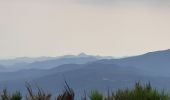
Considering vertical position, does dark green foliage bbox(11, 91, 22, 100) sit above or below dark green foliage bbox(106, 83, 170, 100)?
below

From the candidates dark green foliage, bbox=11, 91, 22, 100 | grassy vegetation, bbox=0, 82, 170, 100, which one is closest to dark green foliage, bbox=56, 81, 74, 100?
grassy vegetation, bbox=0, 82, 170, 100

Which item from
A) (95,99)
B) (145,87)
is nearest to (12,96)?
(95,99)

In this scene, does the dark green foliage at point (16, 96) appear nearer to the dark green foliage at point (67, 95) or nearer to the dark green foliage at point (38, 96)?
the dark green foliage at point (38, 96)

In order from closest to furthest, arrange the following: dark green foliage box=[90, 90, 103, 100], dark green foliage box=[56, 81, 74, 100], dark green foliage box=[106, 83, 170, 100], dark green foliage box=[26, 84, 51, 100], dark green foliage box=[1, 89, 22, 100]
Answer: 1. dark green foliage box=[106, 83, 170, 100]
2. dark green foliage box=[56, 81, 74, 100]
3. dark green foliage box=[90, 90, 103, 100]
4. dark green foliage box=[26, 84, 51, 100]
5. dark green foliage box=[1, 89, 22, 100]

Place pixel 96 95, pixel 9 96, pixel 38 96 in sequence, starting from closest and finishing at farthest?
pixel 96 95 → pixel 38 96 → pixel 9 96

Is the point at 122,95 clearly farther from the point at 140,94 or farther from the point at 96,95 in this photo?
the point at 96,95

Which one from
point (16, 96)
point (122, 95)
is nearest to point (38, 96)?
point (16, 96)

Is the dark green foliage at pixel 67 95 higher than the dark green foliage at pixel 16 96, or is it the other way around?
the dark green foliage at pixel 67 95

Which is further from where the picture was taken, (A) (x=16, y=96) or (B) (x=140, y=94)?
Answer: (A) (x=16, y=96)

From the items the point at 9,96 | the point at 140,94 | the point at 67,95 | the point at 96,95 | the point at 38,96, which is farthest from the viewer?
the point at 9,96

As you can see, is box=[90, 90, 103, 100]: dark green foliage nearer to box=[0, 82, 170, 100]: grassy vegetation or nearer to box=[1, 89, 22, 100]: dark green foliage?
box=[0, 82, 170, 100]: grassy vegetation

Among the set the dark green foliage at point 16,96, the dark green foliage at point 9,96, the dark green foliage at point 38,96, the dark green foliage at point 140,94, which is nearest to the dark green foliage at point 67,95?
the dark green foliage at point 38,96

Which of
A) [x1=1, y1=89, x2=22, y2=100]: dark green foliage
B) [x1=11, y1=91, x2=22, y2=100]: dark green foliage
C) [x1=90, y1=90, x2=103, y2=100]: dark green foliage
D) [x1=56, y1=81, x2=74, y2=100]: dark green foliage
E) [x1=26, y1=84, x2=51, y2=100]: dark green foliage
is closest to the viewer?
[x1=56, y1=81, x2=74, y2=100]: dark green foliage

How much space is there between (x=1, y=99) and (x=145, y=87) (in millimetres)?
4008
